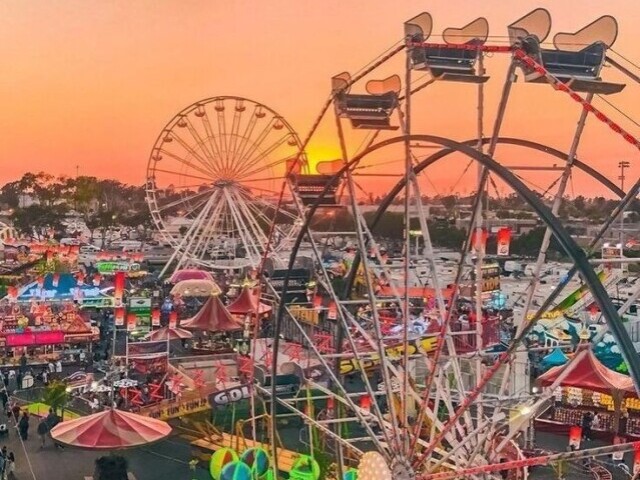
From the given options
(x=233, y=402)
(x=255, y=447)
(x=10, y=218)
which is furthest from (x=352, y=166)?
(x=10, y=218)

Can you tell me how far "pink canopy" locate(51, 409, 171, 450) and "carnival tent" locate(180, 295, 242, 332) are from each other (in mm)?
10373

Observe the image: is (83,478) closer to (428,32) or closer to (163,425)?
(163,425)

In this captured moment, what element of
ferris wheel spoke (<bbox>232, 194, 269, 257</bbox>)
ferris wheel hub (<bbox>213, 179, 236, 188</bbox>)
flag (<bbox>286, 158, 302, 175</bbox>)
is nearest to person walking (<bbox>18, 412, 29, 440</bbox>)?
flag (<bbox>286, 158, 302, 175</bbox>)

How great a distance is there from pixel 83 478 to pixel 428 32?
439 inches

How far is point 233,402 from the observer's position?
16.2 m

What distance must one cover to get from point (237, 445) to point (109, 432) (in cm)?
238

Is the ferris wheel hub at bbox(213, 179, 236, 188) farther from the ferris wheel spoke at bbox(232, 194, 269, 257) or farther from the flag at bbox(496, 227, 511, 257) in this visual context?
the flag at bbox(496, 227, 511, 257)

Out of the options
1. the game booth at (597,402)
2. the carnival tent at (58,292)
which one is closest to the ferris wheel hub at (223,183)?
the carnival tent at (58,292)

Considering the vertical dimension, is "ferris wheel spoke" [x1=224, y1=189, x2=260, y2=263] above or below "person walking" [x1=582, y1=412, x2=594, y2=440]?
above

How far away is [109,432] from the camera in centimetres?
1361

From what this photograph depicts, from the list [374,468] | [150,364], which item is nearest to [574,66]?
[374,468]

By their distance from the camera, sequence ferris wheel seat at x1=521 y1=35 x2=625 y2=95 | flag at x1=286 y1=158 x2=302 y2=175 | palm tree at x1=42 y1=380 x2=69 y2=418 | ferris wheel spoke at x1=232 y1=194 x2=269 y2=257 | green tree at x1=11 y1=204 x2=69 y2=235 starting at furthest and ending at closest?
1. green tree at x1=11 y1=204 x2=69 y2=235
2. ferris wheel spoke at x1=232 y1=194 x2=269 y2=257
3. palm tree at x1=42 y1=380 x2=69 y2=418
4. flag at x1=286 y1=158 x2=302 y2=175
5. ferris wheel seat at x1=521 y1=35 x2=625 y2=95

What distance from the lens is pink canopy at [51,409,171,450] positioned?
1341cm

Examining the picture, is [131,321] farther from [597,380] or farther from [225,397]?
[597,380]
